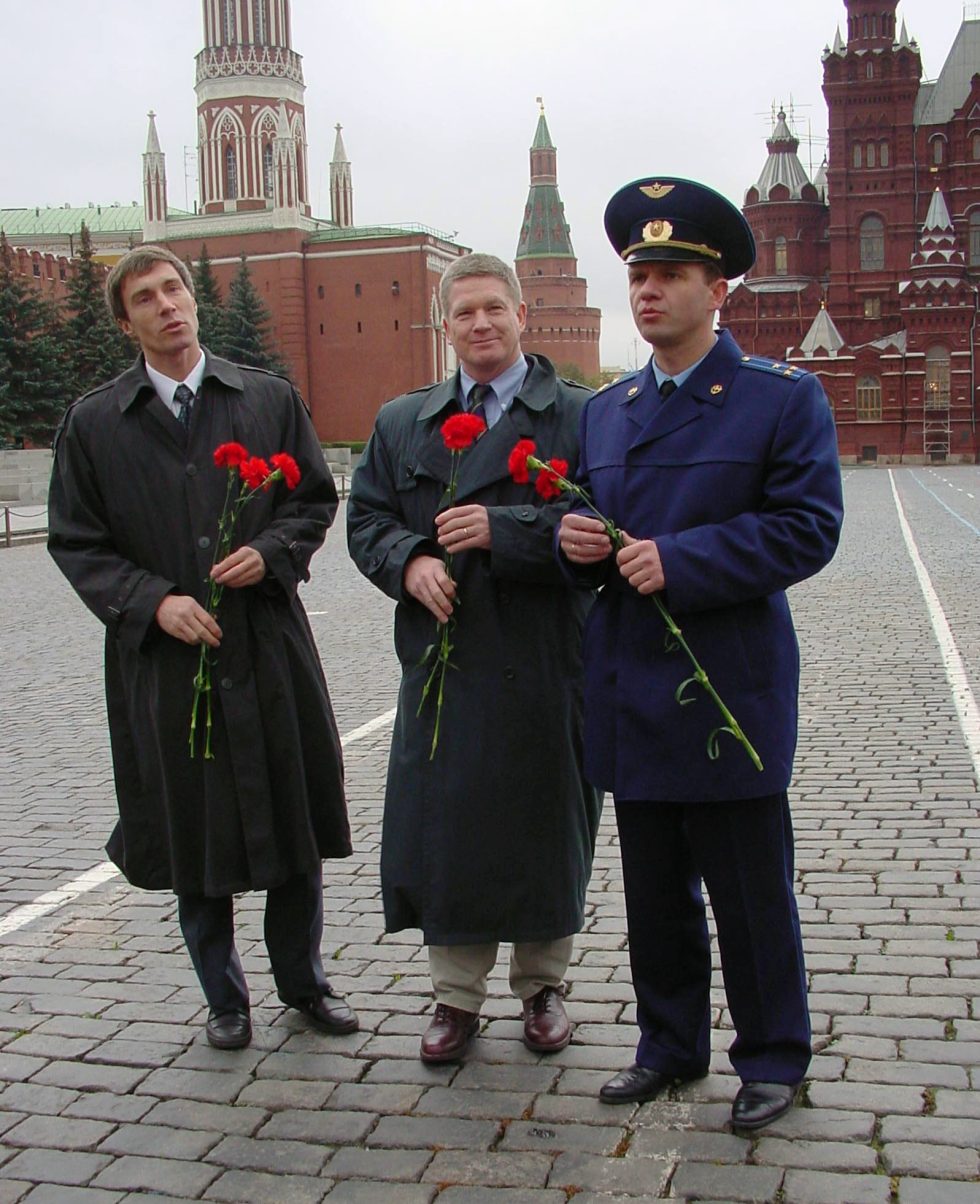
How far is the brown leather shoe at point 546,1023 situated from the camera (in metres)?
3.91

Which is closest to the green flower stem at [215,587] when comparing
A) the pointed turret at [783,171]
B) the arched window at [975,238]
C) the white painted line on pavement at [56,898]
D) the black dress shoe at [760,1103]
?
the black dress shoe at [760,1103]

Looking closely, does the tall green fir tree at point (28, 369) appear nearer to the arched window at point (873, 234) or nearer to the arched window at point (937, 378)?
the arched window at point (937, 378)

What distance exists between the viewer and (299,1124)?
352 centimetres

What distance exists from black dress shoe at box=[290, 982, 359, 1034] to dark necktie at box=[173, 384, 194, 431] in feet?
5.43

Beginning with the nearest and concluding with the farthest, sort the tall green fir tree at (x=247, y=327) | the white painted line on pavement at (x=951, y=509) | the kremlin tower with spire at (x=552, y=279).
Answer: the white painted line on pavement at (x=951, y=509) < the tall green fir tree at (x=247, y=327) < the kremlin tower with spire at (x=552, y=279)

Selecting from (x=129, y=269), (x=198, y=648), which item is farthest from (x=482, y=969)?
(x=129, y=269)

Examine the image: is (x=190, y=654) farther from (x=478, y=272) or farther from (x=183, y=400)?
(x=478, y=272)

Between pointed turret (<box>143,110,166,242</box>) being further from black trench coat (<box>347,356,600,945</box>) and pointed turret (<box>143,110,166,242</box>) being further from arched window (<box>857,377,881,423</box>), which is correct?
black trench coat (<box>347,356,600,945</box>)

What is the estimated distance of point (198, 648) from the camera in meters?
3.98

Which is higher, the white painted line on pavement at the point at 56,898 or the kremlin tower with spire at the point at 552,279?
the kremlin tower with spire at the point at 552,279

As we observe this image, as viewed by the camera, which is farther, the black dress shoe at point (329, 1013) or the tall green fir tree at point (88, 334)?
the tall green fir tree at point (88, 334)

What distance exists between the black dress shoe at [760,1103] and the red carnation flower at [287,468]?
1.92 meters

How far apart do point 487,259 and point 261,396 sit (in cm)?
76

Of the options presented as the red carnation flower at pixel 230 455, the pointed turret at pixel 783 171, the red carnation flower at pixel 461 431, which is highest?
the pointed turret at pixel 783 171
